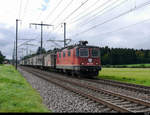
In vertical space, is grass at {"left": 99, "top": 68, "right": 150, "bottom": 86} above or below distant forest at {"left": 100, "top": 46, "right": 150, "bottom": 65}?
below

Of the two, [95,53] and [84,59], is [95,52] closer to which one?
[95,53]

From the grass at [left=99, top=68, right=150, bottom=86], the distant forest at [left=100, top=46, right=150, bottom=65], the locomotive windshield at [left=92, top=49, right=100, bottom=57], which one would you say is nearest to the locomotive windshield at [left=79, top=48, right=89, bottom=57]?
the locomotive windshield at [left=92, top=49, right=100, bottom=57]

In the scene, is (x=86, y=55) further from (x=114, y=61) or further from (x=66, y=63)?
(x=114, y=61)

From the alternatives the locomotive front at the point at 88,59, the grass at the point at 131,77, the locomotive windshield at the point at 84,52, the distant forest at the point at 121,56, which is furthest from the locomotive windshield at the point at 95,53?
the distant forest at the point at 121,56

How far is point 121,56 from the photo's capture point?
9706 cm

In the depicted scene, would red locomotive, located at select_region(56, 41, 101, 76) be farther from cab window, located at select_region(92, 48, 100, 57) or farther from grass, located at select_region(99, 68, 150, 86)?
grass, located at select_region(99, 68, 150, 86)

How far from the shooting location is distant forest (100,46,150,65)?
9562 cm

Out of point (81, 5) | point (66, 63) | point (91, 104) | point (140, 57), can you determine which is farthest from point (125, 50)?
point (91, 104)

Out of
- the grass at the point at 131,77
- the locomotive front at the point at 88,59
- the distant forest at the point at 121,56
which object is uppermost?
the distant forest at the point at 121,56

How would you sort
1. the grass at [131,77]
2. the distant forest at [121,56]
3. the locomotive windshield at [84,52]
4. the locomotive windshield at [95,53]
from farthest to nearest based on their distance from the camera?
the distant forest at [121,56]
the locomotive windshield at [95,53]
the locomotive windshield at [84,52]
the grass at [131,77]

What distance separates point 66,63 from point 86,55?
345cm

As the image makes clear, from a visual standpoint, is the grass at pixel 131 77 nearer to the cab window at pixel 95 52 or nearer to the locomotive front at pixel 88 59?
the locomotive front at pixel 88 59

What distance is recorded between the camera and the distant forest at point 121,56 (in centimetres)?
9562

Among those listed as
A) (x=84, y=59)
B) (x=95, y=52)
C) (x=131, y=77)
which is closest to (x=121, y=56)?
(x=131, y=77)
